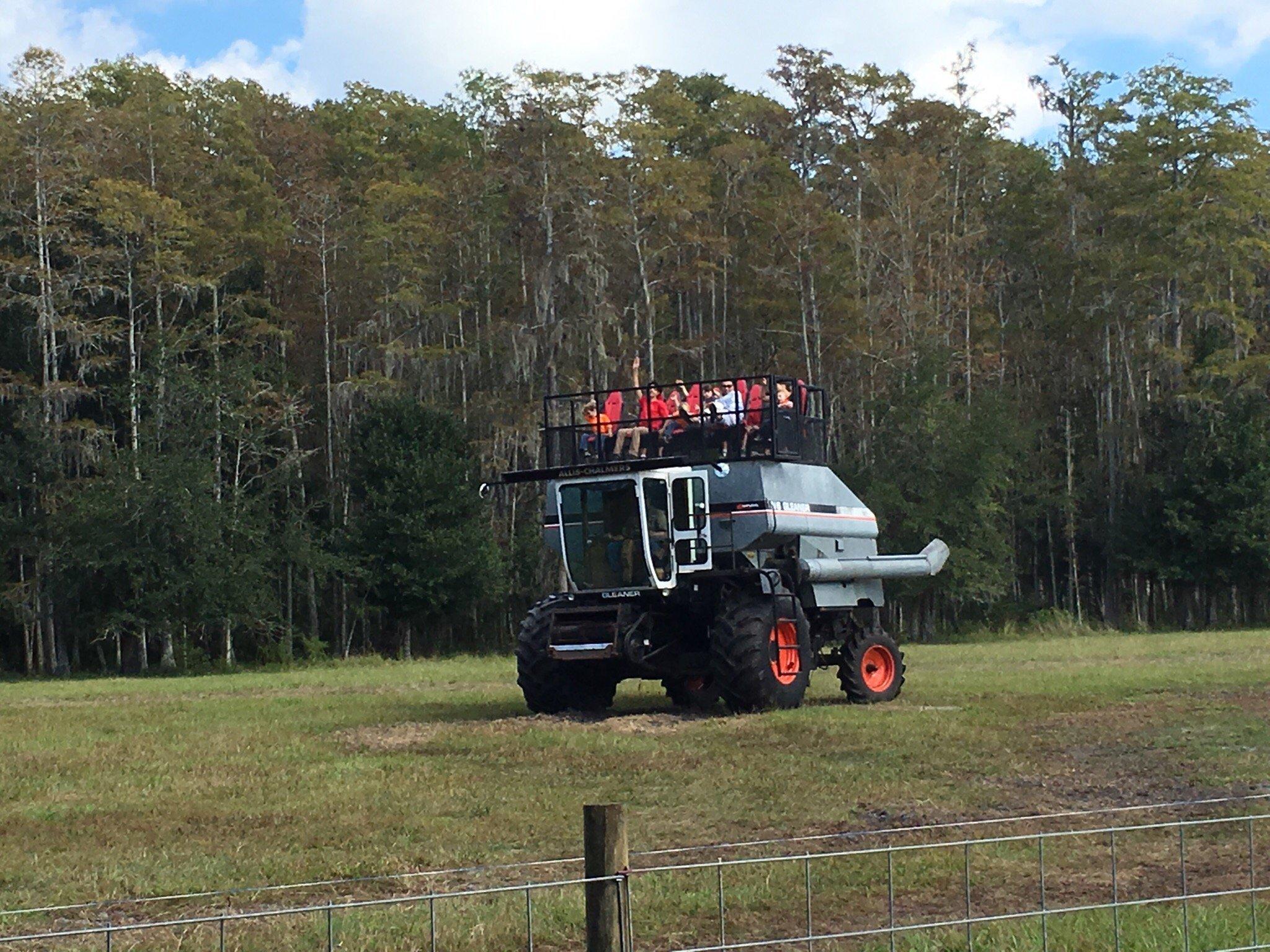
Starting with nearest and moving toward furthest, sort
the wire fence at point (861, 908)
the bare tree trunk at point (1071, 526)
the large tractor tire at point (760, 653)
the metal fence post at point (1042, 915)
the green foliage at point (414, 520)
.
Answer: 1. the metal fence post at point (1042, 915)
2. the wire fence at point (861, 908)
3. the large tractor tire at point (760, 653)
4. the green foliage at point (414, 520)
5. the bare tree trunk at point (1071, 526)

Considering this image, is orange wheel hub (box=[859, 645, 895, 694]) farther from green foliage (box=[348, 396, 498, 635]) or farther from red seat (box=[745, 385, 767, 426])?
green foliage (box=[348, 396, 498, 635])

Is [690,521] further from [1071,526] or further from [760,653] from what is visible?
[1071,526]

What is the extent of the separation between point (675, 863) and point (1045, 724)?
879cm

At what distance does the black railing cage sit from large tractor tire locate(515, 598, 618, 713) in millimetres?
1933

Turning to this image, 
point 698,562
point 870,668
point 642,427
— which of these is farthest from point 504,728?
point 870,668

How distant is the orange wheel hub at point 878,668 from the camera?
2183 cm

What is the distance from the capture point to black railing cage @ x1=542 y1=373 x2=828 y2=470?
20.5 m

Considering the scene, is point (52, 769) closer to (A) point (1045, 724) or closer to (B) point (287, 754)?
(B) point (287, 754)

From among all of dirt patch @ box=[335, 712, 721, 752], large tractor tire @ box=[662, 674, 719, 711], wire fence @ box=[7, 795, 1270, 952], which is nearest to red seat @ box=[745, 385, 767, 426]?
large tractor tire @ box=[662, 674, 719, 711]

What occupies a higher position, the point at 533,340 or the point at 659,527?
the point at 533,340

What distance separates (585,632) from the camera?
19375 millimetres

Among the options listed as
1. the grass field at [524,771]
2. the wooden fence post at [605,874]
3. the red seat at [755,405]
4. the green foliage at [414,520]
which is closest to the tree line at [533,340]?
the green foliage at [414,520]

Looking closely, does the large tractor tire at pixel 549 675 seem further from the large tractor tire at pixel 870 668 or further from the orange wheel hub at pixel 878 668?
the orange wheel hub at pixel 878 668

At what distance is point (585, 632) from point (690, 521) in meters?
1.78
